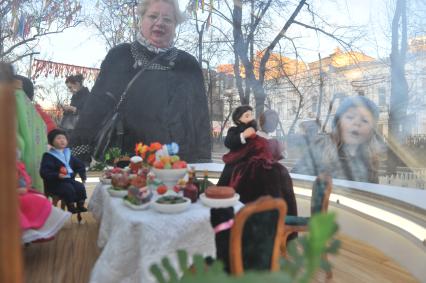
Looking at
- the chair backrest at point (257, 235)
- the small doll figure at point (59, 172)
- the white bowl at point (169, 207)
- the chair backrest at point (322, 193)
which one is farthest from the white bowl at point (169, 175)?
the small doll figure at point (59, 172)

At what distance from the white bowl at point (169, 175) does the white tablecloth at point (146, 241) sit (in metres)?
0.53

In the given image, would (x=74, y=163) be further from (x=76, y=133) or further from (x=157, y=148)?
(x=157, y=148)

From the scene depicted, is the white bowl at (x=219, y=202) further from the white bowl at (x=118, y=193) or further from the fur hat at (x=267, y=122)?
the fur hat at (x=267, y=122)

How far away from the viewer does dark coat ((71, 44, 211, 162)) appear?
13.9 feet

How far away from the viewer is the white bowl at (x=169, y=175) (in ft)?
8.26

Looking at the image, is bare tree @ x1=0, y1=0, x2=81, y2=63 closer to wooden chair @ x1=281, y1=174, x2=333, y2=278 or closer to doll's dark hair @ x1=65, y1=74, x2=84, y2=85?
doll's dark hair @ x1=65, y1=74, x2=84, y2=85

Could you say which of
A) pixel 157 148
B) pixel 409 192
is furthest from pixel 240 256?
pixel 409 192

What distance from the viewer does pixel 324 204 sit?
2.47m

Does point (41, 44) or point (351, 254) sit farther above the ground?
point (41, 44)

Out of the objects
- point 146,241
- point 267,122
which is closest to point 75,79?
point 267,122

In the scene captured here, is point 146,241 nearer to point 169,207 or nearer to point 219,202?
point 169,207

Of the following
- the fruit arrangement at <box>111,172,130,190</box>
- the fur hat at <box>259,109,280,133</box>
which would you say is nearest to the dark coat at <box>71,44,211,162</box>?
the fur hat at <box>259,109,280,133</box>

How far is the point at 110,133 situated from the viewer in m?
4.18

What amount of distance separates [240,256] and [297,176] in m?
3.34
